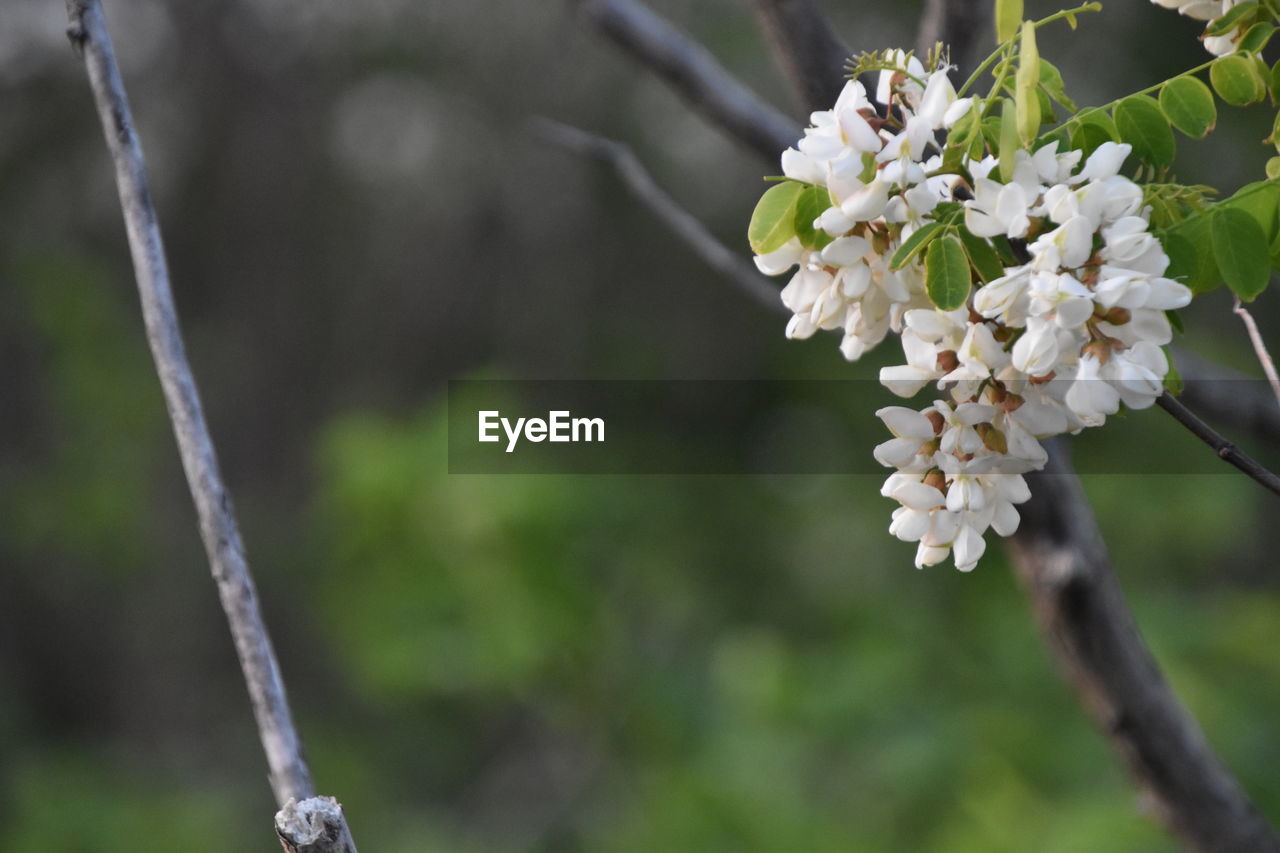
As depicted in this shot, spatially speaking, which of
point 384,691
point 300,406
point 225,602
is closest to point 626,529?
point 384,691

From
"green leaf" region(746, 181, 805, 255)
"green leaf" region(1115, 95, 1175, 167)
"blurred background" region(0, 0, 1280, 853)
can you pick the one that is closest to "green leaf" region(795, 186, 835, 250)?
"green leaf" region(746, 181, 805, 255)

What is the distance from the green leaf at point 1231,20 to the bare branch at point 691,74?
319mm

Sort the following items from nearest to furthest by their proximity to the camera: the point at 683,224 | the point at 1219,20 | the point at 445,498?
the point at 1219,20, the point at 683,224, the point at 445,498

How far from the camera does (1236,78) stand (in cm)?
41

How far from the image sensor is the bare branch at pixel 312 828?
332 millimetres

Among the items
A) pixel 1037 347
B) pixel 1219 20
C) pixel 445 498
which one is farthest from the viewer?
pixel 445 498

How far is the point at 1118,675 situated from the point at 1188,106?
393 millimetres

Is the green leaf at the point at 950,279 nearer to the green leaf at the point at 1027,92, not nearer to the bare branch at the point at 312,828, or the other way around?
the green leaf at the point at 1027,92

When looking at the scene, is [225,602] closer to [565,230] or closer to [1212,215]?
[1212,215]

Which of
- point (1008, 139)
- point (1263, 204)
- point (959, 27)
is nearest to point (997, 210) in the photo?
point (1008, 139)

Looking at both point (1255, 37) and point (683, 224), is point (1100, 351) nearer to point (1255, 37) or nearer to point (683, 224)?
point (1255, 37)

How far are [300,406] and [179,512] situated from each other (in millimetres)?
463

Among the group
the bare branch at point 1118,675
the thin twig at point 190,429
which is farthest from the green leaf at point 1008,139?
the bare branch at point 1118,675

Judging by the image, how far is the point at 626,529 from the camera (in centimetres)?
248
